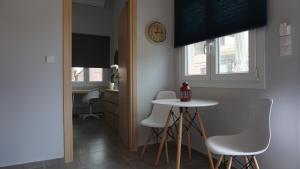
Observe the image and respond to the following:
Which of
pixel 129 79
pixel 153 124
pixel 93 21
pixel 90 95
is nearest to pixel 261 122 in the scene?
pixel 153 124

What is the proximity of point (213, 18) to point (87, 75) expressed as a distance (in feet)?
15.5

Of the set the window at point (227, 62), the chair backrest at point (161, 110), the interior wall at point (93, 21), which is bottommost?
the chair backrest at point (161, 110)

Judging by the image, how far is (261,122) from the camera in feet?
5.69

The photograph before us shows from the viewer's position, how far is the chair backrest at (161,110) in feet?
9.48

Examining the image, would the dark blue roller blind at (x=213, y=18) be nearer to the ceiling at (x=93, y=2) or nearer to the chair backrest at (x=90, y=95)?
the chair backrest at (x=90, y=95)

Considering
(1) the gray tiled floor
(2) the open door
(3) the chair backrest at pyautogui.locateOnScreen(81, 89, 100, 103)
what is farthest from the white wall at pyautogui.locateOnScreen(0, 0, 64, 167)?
(3) the chair backrest at pyautogui.locateOnScreen(81, 89, 100, 103)

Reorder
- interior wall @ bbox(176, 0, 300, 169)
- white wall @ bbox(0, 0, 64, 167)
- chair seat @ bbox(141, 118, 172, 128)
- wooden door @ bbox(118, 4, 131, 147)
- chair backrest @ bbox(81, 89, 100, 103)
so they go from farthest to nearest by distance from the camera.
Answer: chair backrest @ bbox(81, 89, 100, 103), wooden door @ bbox(118, 4, 131, 147), chair seat @ bbox(141, 118, 172, 128), white wall @ bbox(0, 0, 64, 167), interior wall @ bbox(176, 0, 300, 169)

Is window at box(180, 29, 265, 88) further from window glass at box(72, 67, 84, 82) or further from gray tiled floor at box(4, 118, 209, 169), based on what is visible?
window glass at box(72, 67, 84, 82)

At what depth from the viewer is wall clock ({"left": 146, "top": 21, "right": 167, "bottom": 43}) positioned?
120 inches

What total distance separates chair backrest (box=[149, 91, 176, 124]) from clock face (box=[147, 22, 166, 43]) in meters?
0.82

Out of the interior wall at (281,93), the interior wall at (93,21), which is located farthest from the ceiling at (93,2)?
the interior wall at (281,93)

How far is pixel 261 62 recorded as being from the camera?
1978 mm

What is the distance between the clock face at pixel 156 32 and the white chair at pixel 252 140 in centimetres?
176

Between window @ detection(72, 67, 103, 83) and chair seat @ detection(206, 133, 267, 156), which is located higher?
window @ detection(72, 67, 103, 83)
